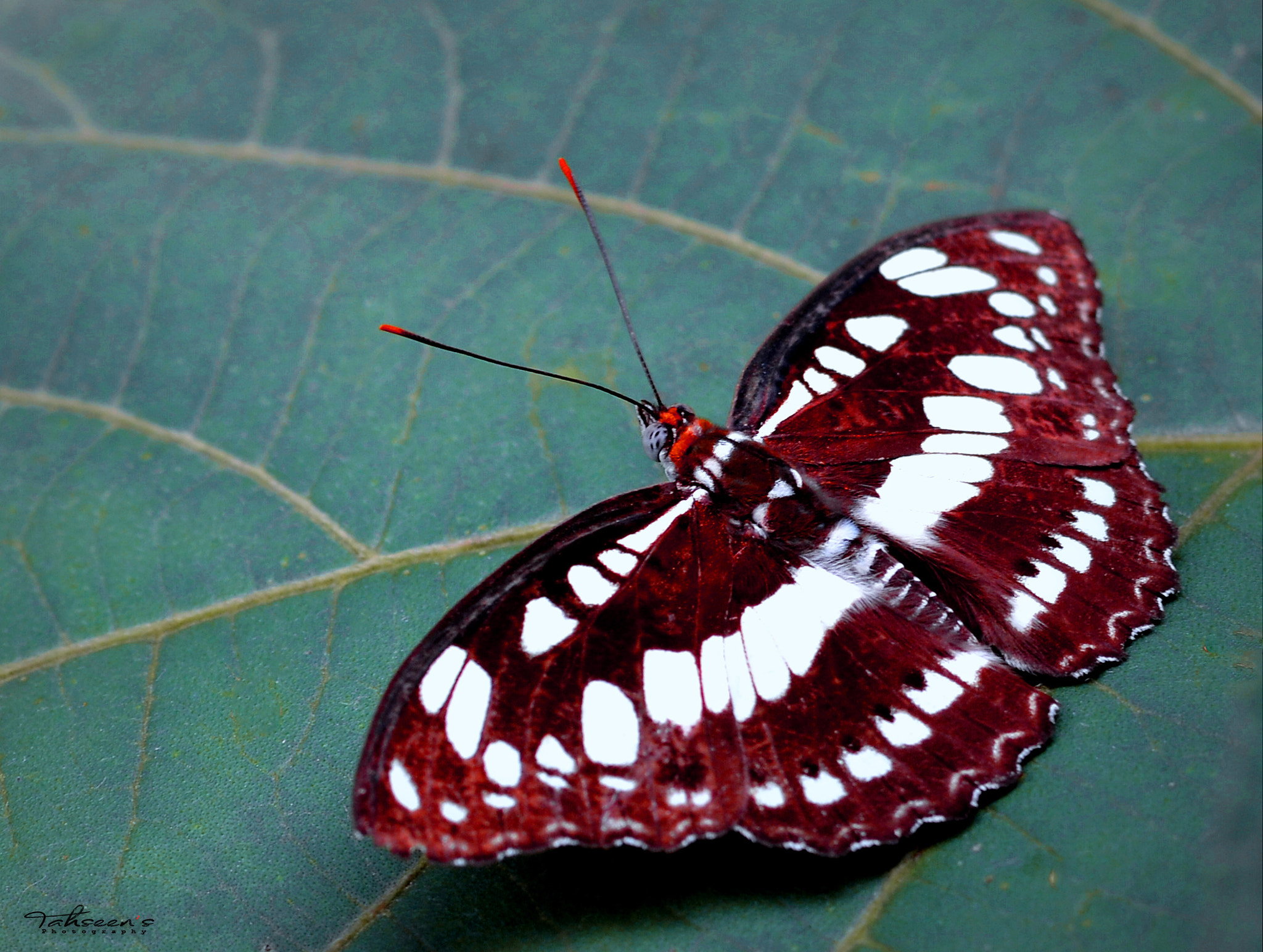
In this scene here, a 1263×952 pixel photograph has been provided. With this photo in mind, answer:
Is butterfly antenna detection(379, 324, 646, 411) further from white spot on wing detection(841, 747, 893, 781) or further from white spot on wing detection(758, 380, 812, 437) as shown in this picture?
white spot on wing detection(841, 747, 893, 781)

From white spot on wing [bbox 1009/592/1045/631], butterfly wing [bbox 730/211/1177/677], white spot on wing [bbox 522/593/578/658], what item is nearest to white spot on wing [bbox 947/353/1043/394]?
butterfly wing [bbox 730/211/1177/677]

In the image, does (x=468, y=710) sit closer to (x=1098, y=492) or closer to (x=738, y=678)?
(x=738, y=678)

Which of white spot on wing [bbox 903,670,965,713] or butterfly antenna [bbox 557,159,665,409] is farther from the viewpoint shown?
butterfly antenna [bbox 557,159,665,409]

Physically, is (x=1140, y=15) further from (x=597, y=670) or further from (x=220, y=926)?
(x=220, y=926)

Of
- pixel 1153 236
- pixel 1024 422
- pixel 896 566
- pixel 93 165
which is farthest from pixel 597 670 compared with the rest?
pixel 93 165

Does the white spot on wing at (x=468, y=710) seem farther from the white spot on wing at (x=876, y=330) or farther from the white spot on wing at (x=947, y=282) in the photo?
the white spot on wing at (x=947, y=282)
